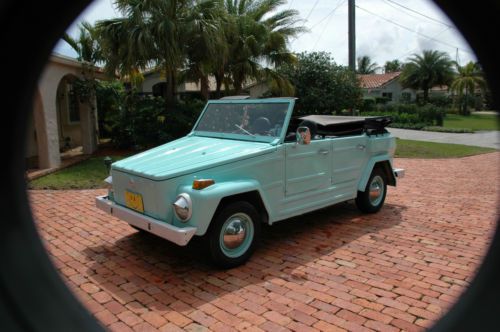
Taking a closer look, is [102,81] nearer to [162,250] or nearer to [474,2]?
[162,250]

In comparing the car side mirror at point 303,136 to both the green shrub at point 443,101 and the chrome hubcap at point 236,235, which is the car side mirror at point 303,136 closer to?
the chrome hubcap at point 236,235

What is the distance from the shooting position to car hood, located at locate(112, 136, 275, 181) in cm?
425

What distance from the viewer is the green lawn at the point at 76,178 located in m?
8.45

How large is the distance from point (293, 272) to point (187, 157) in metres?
1.76

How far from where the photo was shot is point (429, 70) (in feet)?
146

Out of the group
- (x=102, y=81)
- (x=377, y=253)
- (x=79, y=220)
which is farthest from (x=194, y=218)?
(x=102, y=81)

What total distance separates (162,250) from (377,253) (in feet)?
8.50

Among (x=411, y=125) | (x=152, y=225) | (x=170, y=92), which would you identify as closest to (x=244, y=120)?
(x=152, y=225)

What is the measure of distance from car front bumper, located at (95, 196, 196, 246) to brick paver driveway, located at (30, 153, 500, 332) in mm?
459

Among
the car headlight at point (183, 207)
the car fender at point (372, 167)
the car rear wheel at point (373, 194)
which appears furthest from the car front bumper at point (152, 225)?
the car rear wheel at point (373, 194)

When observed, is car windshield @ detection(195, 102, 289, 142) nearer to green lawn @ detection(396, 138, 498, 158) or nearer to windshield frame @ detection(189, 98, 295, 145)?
windshield frame @ detection(189, 98, 295, 145)

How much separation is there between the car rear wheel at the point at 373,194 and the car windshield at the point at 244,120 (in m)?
2.06

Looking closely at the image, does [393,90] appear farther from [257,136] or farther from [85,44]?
A: [257,136]

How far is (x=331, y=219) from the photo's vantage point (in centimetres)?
613
